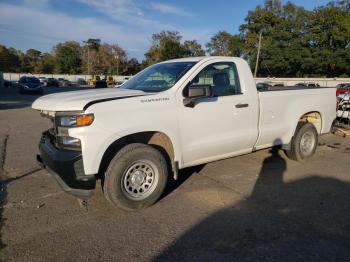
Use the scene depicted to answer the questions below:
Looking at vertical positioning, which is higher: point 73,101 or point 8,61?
point 8,61

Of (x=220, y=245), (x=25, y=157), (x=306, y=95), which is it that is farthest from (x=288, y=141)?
(x=25, y=157)

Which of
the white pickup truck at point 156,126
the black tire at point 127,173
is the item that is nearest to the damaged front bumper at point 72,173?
the white pickup truck at point 156,126

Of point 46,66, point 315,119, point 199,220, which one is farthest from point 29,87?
point 46,66

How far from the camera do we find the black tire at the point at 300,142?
20.1 feet

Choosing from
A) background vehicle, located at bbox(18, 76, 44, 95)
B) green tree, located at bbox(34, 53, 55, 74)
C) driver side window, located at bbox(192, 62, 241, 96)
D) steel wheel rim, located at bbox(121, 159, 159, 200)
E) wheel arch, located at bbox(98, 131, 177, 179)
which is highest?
green tree, located at bbox(34, 53, 55, 74)

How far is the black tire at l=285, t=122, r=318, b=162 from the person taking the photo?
20.1ft

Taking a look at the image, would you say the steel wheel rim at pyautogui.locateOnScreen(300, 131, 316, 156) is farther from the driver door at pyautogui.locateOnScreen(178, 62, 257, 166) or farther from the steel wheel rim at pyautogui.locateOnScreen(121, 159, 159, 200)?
the steel wheel rim at pyautogui.locateOnScreen(121, 159, 159, 200)

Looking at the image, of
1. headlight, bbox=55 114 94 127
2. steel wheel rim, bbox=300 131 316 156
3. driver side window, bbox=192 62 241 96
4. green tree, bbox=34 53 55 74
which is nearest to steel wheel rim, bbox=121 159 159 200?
headlight, bbox=55 114 94 127

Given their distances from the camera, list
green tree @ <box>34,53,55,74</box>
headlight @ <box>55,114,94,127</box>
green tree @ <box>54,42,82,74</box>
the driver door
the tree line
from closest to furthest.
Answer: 1. headlight @ <box>55,114,94,127</box>
2. the driver door
3. the tree line
4. green tree @ <box>54,42,82,74</box>
5. green tree @ <box>34,53,55,74</box>

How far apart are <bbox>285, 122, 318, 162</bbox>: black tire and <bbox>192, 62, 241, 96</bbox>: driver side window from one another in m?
1.85

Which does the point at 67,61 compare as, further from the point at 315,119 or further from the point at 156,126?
the point at 156,126

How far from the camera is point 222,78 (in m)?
5.05

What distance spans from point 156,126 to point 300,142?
11.4 feet

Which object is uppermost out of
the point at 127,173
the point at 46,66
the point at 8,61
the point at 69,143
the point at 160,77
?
the point at 8,61
